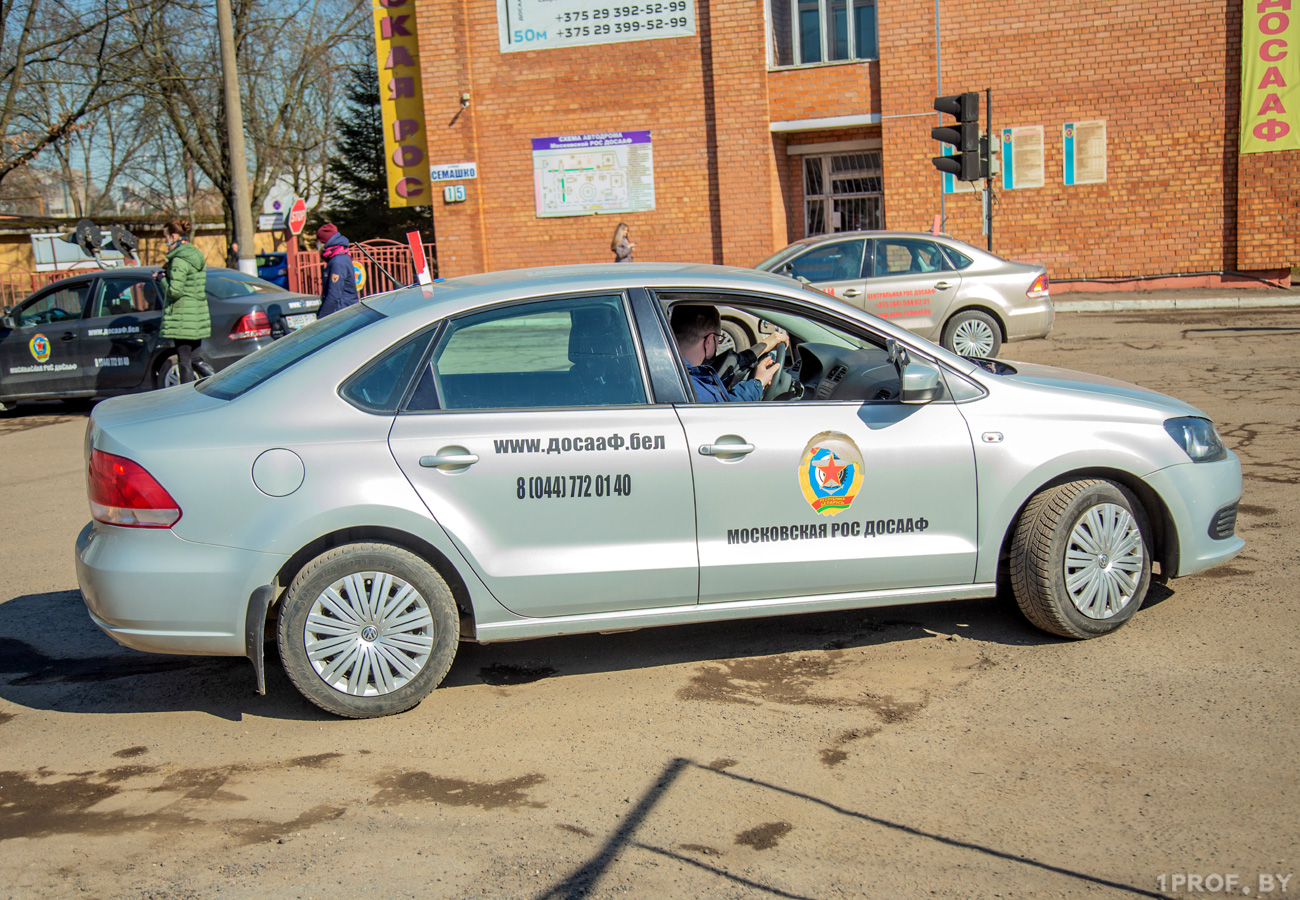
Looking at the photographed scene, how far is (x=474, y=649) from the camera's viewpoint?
511cm

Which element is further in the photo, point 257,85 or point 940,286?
point 257,85

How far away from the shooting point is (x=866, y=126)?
70.4 ft

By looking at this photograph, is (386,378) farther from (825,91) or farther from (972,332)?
(825,91)

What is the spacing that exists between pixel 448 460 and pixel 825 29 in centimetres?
1923

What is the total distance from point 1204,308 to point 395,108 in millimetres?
15939

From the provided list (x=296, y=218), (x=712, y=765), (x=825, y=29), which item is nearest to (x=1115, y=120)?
(x=825, y=29)

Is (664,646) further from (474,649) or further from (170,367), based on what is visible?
(170,367)

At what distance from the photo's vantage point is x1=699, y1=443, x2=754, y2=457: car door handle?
4.36 metres

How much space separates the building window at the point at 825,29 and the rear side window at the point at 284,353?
18328 mm

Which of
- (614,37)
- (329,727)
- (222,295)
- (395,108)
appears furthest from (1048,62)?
(329,727)

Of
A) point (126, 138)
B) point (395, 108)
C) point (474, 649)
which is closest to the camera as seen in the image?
point (474, 649)

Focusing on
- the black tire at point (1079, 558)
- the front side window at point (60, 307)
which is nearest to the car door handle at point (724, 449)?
the black tire at point (1079, 558)

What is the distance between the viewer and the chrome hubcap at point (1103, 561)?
15.3 feet

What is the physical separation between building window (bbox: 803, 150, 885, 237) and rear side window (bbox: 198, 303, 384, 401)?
18326mm
